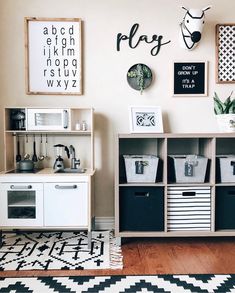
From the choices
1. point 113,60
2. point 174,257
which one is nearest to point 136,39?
point 113,60

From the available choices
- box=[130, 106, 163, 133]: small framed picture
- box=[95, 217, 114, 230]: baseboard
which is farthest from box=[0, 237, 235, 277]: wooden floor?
box=[130, 106, 163, 133]: small framed picture

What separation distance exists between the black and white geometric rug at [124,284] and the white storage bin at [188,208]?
0.61 metres

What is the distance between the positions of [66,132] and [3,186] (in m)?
0.73

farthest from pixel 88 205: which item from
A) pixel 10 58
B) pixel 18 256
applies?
pixel 10 58

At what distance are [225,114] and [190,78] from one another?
1.78 feet

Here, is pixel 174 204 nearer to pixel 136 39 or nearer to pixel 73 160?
pixel 73 160

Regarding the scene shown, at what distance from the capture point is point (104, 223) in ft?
10.2

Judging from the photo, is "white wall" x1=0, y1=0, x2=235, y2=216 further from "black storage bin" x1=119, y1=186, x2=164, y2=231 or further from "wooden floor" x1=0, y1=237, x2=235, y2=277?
"wooden floor" x1=0, y1=237, x2=235, y2=277

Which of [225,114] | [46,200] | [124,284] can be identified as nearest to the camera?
[124,284]

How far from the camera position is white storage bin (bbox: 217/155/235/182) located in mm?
2652

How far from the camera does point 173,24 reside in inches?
118

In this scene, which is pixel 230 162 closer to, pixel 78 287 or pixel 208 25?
pixel 208 25

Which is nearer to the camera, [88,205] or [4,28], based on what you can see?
[88,205]

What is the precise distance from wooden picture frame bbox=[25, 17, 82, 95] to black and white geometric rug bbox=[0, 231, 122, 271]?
139 cm
